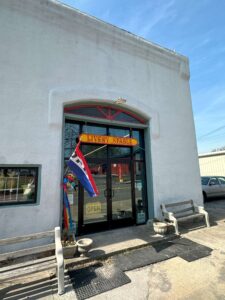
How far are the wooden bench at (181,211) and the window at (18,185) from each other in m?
4.09

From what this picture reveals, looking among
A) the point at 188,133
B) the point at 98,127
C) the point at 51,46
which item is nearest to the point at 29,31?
the point at 51,46

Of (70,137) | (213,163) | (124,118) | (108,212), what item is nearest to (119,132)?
(124,118)

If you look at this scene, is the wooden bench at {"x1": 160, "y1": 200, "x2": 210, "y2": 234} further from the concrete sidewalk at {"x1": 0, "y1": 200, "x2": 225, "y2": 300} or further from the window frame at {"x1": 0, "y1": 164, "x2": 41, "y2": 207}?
the window frame at {"x1": 0, "y1": 164, "x2": 41, "y2": 207}

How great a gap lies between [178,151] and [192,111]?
2.17 meters

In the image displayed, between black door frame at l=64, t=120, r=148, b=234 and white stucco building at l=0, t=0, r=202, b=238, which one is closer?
white stucco building at l=0, t=0, r=202, b=238

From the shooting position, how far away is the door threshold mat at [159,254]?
374 cm

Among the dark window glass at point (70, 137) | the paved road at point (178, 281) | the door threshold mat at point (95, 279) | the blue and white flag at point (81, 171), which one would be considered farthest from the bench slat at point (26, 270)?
the dark window glass at point (70, 137)

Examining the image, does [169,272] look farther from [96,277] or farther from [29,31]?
[29,31]

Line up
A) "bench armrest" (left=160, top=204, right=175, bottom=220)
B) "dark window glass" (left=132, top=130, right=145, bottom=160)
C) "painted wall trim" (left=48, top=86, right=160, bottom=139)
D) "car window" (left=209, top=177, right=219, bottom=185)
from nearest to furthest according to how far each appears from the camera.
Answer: "painted wall trim" (left=48, top=86, right=160, bottom=139) → "bench armrest" (left=160, top=204, right=175, bottom=220) → "dark window glass" (left=132, top=130, right=145, bottom=160) → "car window" (left=209, top=177, right=219, bottom=185)

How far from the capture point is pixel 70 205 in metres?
5.18

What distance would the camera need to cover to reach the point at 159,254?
4.11m

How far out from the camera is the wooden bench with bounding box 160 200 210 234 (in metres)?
5.71

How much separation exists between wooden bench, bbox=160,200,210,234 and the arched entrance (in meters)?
0.81

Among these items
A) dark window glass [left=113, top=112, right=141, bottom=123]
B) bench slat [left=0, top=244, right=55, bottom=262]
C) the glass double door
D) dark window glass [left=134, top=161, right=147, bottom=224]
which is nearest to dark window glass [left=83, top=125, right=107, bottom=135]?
dark window glass [left=113, top=112, right=141, bottom=123]
